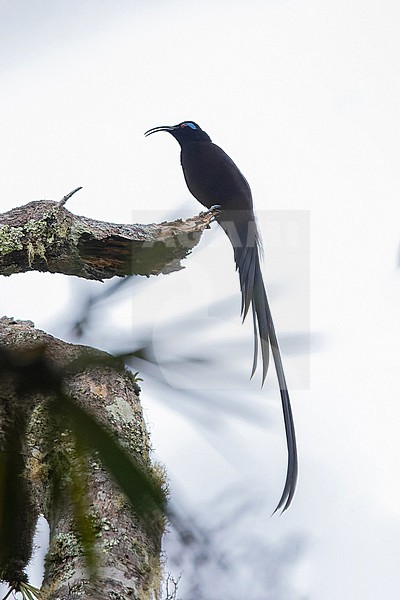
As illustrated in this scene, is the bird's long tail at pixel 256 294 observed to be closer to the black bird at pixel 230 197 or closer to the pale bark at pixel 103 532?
the black bird at pixel 230 197

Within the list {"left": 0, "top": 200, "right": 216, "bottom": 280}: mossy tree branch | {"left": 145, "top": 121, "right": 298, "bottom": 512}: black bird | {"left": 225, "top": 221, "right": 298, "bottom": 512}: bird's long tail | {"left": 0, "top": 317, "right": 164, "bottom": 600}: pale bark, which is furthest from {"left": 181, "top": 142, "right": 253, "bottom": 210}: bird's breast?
{"left": 0, "top": 317, "right": 164, "bottom": 600}: pale bark

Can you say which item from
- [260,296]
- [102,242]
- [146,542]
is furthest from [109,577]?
[260,296]

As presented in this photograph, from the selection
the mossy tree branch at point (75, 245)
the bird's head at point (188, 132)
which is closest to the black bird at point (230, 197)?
the bird's head at point (188, 132)

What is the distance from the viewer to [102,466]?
368mm

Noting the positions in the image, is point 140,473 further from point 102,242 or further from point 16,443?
point 102,242

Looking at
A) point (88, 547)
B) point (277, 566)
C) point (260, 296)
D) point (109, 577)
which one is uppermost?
point (260, 296)

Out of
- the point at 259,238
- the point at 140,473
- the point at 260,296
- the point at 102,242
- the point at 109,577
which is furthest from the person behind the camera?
the point at 259,238

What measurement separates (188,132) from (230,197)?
23.1 inches

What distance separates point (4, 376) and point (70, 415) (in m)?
0.05

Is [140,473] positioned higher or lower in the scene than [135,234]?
lower

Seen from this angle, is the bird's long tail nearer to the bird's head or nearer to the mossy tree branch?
the mossy tree branch

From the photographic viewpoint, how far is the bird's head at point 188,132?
10.6ft

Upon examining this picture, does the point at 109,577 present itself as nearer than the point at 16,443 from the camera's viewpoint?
No

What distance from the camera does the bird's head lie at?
3.23 meters
